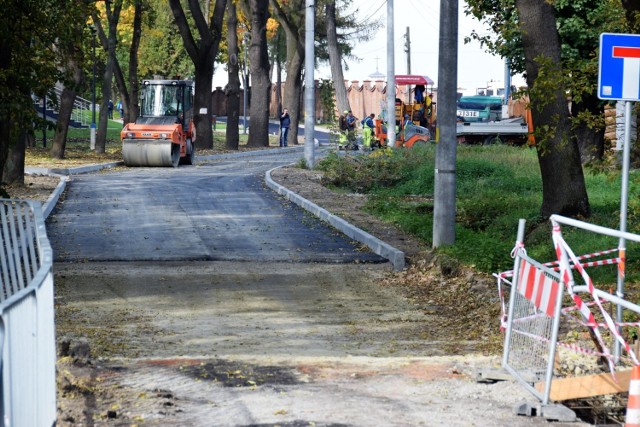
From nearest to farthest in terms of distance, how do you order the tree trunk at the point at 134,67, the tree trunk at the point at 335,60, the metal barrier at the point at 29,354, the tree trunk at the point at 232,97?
the metal barrier at the point at 29,354, the tree trunk at the point at 134,67, the tree trunk at the point at 232,97, the tree trunk at the point at 335,60

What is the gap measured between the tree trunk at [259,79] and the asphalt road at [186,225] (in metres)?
22.0

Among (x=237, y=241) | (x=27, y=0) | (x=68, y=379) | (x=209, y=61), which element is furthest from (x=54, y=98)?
(x=209, y=61)

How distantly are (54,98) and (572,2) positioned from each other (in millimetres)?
18461

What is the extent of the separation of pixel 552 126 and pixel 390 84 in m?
24.4

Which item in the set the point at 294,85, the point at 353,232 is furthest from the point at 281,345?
the point at 294,85

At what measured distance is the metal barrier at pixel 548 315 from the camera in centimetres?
760

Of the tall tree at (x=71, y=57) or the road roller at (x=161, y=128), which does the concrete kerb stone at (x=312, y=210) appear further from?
the tall tree at (x=71, y=57)

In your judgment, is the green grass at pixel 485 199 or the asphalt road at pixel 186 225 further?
the asphalt road at pixel 186 225

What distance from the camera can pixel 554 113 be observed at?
1756cm

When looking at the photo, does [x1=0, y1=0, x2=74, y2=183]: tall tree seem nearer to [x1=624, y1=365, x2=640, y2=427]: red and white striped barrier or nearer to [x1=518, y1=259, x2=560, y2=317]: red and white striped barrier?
[x1=518, y1=259, x2=560, y2=317]: red and white striped barrier

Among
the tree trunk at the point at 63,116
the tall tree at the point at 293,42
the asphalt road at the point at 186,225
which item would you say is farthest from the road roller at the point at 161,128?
the tall tree at the point at 293,42

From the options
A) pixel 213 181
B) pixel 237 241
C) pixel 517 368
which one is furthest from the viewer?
pixel 213 181

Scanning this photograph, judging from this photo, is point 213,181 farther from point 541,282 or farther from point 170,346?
point 541,282

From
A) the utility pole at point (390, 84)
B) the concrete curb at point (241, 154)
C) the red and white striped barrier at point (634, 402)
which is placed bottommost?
the concrete curb at point (241, 154)
